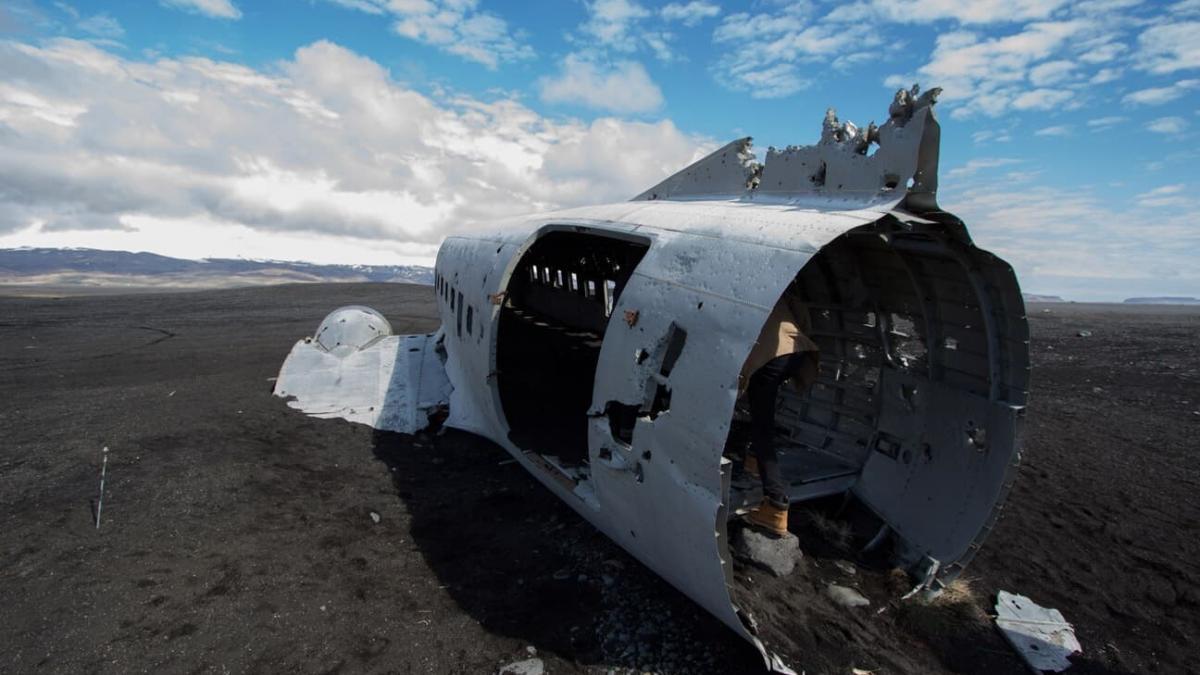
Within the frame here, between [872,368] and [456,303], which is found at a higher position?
[456,303]

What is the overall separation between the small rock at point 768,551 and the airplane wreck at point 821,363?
1.00 feet

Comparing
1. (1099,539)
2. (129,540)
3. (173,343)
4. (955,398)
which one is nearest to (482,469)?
(129,540)

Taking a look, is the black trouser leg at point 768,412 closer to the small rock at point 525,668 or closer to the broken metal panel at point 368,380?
the small rock at point 525,668

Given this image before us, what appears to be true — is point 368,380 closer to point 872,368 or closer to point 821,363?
point 821,363

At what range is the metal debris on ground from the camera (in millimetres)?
4949

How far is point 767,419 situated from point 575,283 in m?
9.82

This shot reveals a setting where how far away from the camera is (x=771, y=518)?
19.0 feet

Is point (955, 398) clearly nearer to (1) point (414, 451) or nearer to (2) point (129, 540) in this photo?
(1) point (414, 451)

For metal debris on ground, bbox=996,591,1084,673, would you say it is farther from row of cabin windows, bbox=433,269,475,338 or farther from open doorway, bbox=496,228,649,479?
row of cabin windows, bbox=433,269,475,338

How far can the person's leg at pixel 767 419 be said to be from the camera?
5543 millimetres

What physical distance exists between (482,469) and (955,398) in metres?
5.91

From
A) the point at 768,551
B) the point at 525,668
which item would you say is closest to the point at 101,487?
the point at 525,668

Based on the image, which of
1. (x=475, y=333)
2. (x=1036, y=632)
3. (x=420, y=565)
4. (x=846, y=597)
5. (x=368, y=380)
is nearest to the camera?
(x=1036, y=632)

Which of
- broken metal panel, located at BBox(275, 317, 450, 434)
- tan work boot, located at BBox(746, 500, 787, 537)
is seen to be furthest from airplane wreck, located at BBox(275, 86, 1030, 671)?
broken metal panel, located at BBox(275, 317, 450, 434)
